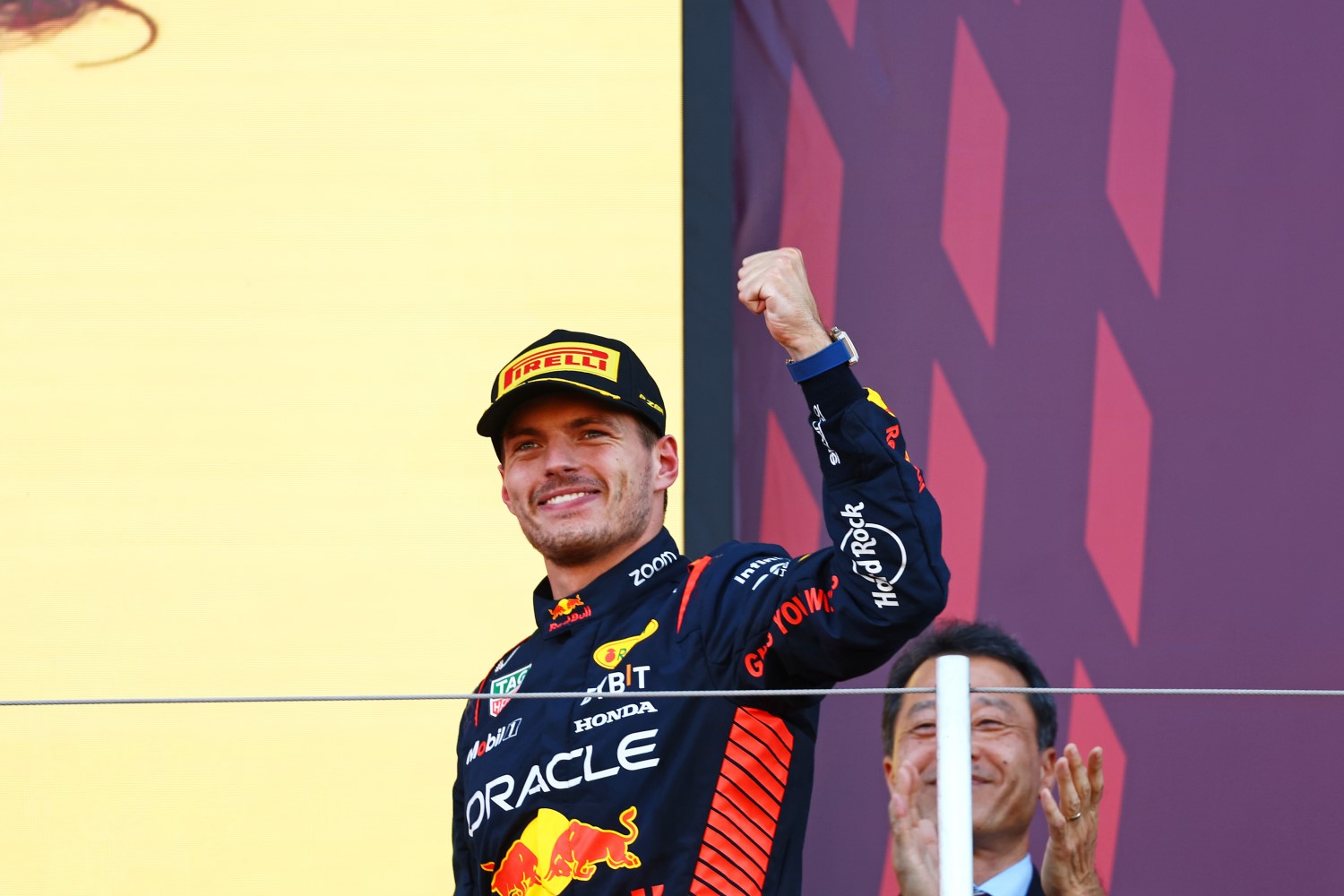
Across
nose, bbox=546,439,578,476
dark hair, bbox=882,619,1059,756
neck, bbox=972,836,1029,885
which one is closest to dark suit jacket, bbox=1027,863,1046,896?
neck, bbox=972,836,1029,885

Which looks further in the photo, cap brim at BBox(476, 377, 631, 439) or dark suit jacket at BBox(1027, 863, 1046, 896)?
dark suit jacket at BBox(1027, 863, 1046, 896)

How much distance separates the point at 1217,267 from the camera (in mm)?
2258

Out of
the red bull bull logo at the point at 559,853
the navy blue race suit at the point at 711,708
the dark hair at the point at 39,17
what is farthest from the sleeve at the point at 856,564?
the dark hair at the point at 39,17

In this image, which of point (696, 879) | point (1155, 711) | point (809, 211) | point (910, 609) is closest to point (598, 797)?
point (696, 879)

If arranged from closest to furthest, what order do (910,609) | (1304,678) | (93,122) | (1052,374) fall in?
1. (910,609)
2. (1304,678)
3. (1052,374)
4. (93,122)

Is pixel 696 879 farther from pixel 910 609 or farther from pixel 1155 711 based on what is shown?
pixel 1155 711

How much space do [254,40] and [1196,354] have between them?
4.65 feet

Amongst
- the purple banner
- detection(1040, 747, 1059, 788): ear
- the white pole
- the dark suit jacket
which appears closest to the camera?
the white pole

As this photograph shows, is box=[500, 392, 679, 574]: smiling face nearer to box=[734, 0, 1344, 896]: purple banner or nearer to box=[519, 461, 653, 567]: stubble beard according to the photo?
box=[519, 461, 653, 567]: stubble beard

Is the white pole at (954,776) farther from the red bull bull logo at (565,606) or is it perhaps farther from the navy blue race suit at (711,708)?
the red bull bull logo at (565,606)

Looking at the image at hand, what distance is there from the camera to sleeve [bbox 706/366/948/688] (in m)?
1.24

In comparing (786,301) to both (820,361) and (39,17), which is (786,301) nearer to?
(820,361)

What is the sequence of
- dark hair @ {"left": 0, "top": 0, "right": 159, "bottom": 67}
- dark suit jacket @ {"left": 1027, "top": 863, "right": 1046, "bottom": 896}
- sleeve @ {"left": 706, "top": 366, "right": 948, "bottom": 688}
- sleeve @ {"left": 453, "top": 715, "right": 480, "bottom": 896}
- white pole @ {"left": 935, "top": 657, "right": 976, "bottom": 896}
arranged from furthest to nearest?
1. dark hair @ {"left": 0, "top": 0, "right": 159, "bottom": 67}
2. dark suit jacket @ {"left": 1027, "top": 863, "right": 1046, "bottom": 896}
3. sleeve @ {"left": 453, "top": 715, "right": 480, "bottom": 896}
4. sleeve @ {"left": 706, "top": 366, "right": 948, "bottom": 688}
5. white pole @ {"left": 935, "top": 657, "right": 976, "bottom": 896}

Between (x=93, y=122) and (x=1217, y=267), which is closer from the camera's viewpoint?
(x=1217, y=267)
